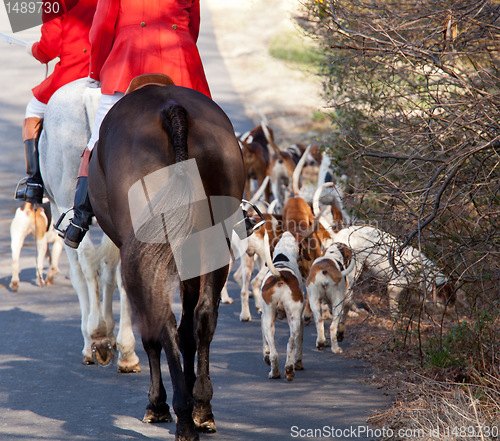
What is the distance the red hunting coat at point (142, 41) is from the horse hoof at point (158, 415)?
2.20 m

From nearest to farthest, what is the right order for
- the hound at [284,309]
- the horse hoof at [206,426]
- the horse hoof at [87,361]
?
the horse hoof at [206,426] < the hound at [284,309] < the horse hoof at [87,361]

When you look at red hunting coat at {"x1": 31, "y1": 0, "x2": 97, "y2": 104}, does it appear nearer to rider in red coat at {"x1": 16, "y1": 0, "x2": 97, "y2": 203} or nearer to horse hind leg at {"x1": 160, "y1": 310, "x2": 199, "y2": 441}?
rider in red coat at {"x1": 16, "y1": 0, "x2": 97, "y2": 203}

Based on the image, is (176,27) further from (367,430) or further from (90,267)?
(367,430)

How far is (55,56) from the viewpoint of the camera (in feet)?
20.4

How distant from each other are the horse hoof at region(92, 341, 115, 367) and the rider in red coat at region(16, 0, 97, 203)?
66.9 inches

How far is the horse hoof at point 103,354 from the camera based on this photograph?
18.6 feet

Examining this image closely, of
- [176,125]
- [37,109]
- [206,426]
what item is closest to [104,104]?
[176,125]

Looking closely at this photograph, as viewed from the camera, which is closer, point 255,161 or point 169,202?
point 169,202

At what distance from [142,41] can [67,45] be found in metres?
1.95

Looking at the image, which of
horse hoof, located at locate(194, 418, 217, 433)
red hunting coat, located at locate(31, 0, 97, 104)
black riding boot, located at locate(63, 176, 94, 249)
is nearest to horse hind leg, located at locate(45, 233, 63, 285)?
red hunting coat, located at locate(31, 0, 97, 104)

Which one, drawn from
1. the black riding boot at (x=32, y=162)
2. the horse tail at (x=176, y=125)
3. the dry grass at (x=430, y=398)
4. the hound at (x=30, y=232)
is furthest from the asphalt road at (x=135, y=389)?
the horse tail at (x=176, y=125)

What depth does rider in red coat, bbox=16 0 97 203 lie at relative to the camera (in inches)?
239

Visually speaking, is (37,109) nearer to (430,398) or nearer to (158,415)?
(158,415)

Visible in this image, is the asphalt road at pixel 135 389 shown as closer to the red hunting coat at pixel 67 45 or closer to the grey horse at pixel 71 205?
the grey horse at pixel 71 205
